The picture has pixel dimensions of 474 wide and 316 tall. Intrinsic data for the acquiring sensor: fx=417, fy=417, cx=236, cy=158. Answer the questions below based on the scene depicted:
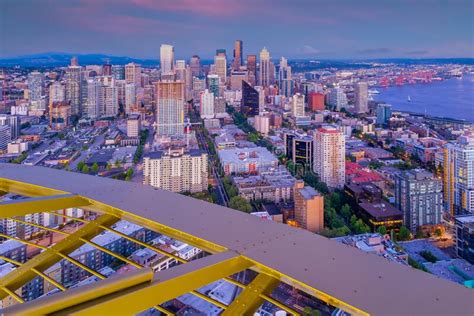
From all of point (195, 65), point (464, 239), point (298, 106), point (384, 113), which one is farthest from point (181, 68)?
point (464, 239)

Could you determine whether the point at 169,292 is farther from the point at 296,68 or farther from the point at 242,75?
the point at 242,75

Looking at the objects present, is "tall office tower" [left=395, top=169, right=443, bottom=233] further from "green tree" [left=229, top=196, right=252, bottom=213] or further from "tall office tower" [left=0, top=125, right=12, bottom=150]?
"tall office tower" [left=0, top=125, right=12, bottom=150]

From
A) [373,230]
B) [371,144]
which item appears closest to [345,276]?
[373,230]

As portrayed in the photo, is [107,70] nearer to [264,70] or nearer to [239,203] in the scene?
[264,70]

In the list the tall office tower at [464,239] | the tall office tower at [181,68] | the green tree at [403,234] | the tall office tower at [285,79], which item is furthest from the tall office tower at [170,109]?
the tall office tower at [464,239]

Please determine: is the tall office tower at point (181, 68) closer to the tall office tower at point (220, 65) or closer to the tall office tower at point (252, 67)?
the tall office tower at point (220, 65)

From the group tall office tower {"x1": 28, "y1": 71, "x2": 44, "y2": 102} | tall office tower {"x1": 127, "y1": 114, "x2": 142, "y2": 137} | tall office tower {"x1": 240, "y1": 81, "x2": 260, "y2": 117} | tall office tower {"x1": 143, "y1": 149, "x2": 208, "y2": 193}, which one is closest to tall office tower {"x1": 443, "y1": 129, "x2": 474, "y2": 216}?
tall office tower {"x1": 143, "y1": 149, "x2": 208, "y2": 193}
